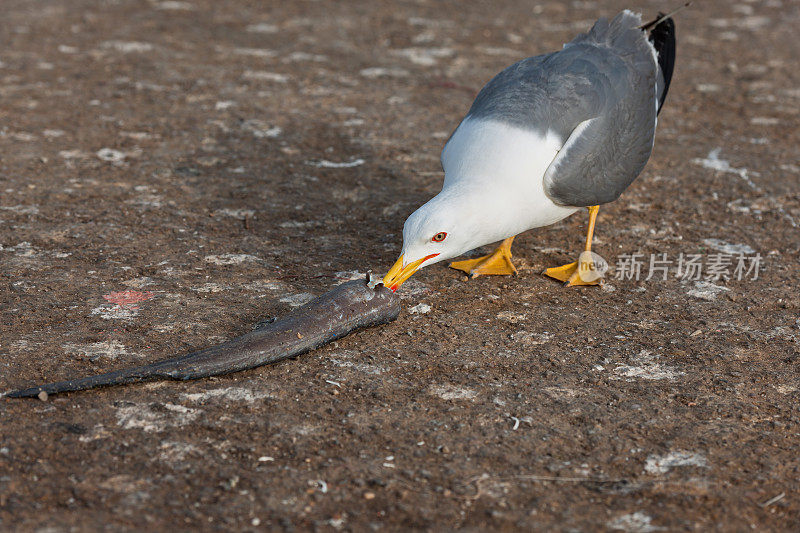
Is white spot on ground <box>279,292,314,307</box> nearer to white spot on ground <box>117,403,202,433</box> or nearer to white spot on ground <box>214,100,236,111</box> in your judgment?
white spot on ground <box>117,403,202,433</box>

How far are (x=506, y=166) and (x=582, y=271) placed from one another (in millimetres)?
944

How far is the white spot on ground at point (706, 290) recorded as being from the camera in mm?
4906

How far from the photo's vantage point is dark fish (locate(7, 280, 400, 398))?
146 inches

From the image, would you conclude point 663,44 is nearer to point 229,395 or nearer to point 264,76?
point 229,395

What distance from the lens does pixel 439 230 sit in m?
4.27

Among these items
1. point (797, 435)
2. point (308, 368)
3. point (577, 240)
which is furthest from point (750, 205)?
point (308, 368)

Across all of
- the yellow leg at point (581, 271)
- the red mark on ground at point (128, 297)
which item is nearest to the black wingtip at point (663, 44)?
the yellow leg at point (581, 271)

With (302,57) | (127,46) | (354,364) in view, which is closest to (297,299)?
(354,364)

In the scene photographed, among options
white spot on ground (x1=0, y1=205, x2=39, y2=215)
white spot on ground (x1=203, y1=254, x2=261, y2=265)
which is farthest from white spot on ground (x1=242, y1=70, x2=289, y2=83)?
white spot on ground (x1=203, y1=254, x2=261, y2=265)

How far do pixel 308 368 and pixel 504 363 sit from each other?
3.01ft

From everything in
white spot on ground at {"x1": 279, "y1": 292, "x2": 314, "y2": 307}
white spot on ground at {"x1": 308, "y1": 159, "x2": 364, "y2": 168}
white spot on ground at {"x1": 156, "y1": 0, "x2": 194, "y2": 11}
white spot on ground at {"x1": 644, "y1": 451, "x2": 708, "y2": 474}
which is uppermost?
white spot on ground at {"x1": 156, "y1": 0, "x2": 194, "y2": 11}

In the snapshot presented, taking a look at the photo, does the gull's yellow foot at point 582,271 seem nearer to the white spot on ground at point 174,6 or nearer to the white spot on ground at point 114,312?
the white spot on ground at point 114,312

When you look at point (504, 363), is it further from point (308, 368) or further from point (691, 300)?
point (691, 300)

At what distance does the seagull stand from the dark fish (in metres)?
0.17
